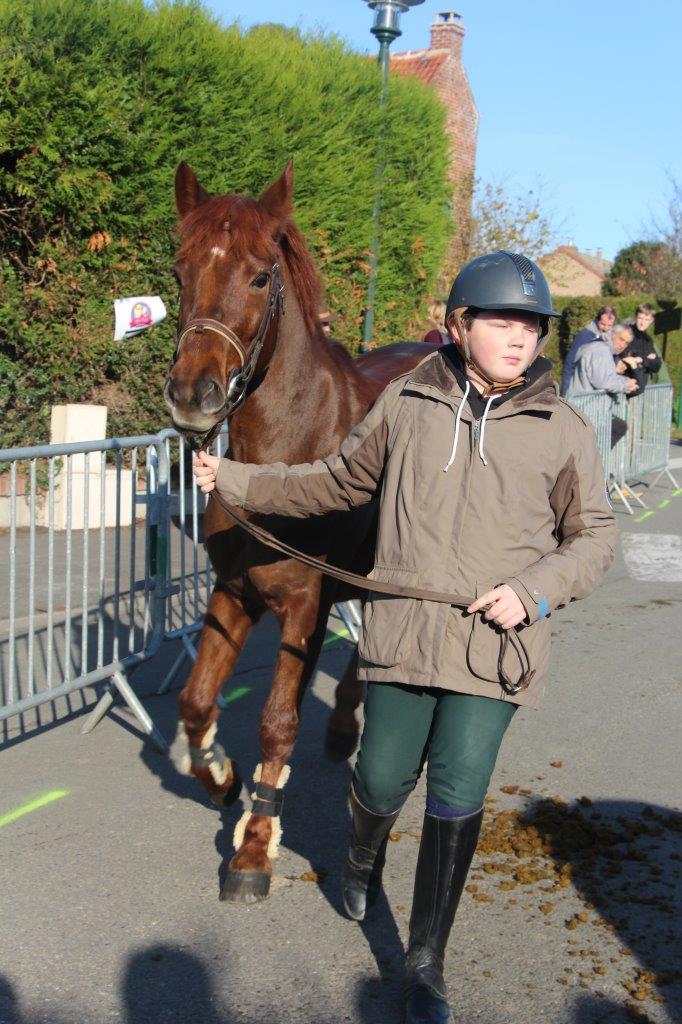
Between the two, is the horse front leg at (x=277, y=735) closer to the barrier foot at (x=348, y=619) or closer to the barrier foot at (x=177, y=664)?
the barrier foot at (x=177, y=664)

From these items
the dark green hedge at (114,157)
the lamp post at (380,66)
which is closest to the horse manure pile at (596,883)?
the dark green hedge at (114,157)

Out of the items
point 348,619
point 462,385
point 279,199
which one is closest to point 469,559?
point 462,385

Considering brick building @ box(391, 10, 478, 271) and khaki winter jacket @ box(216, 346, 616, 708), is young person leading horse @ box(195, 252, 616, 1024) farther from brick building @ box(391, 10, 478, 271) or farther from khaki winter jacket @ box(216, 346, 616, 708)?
brick building @ box(391, 10, 478, 271)

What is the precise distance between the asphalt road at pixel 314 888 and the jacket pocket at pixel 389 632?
976 mm

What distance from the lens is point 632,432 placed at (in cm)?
1419

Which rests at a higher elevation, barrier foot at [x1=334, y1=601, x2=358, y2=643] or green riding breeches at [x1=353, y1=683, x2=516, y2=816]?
green riding breeches at [x1=353, y1=683, x2=516, y2=816]

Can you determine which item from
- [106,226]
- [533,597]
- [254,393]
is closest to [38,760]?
[254,393]

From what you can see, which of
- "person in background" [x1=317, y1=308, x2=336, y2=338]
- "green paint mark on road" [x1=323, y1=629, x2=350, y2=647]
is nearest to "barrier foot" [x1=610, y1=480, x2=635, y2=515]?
"person in background" [x1=317, y1=308, x2=336, y2=338]

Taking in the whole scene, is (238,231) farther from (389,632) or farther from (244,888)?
(244,888)

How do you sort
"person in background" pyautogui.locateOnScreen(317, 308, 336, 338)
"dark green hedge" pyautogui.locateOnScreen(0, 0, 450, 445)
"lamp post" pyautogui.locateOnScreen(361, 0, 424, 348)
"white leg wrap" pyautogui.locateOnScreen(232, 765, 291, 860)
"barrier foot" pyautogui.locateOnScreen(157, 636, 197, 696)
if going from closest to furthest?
"white leg wrap" pyautogui.locateOnScreen(232, 765, 291, 860) < "person in background" pyautogui.locateOnScreen(317, 308, 336, 338) < "barrier foot" pyautogui.locateOnScreen(157, 636, 197, 696) < "dark green hedge" pyautogui.locateOnScreen(0, 0, 450, 445) < "lamp post" pyautogui.locateOnScreen(361, 0, 424, 348)

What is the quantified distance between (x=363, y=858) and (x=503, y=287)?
1748 millimetres

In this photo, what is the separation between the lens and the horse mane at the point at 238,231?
3936mm

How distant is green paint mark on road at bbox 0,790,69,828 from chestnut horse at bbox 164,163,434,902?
73 centimetres

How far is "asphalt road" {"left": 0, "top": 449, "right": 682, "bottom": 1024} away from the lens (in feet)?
11.1
